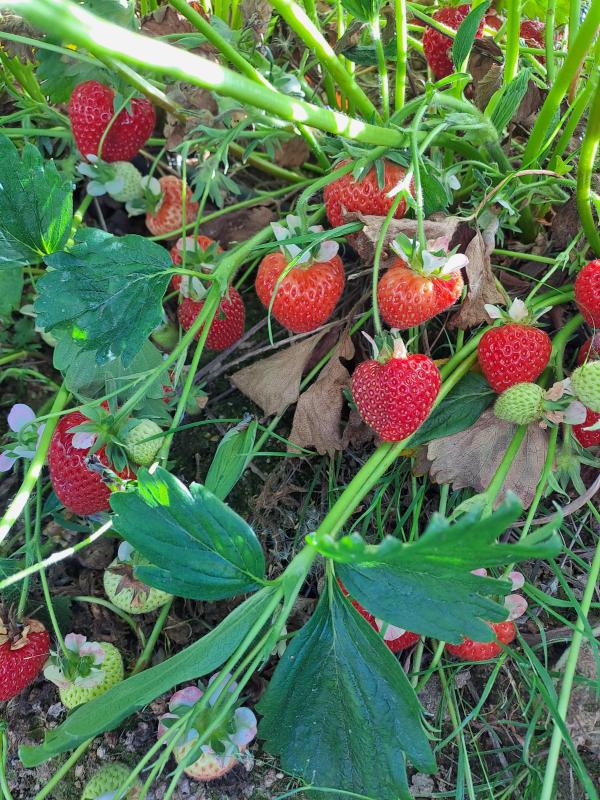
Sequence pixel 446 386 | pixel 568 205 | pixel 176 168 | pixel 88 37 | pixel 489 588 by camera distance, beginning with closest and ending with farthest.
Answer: pixel 88 37
pixel 489 588
pixel 446 386
pixel 568 205
pixel 176 168

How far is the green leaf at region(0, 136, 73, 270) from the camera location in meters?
0.95

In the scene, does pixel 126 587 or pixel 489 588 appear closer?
pixel 489 588

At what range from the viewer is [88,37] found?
0.36 meters

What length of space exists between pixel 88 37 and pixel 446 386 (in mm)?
700

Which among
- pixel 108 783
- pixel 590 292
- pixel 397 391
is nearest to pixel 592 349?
pixel 590 292

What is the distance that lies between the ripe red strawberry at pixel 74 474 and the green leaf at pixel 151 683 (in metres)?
0.26

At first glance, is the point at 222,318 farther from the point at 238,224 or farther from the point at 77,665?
the point at 77,665

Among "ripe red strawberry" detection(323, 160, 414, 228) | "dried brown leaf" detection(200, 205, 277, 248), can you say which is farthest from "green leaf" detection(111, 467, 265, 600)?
"dried brown leaf" detection(200, 205, 277, 248)

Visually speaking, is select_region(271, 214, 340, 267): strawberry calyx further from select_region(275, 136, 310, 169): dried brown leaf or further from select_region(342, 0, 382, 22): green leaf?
select_region(275, 136, 310, 169): dried brown leaf

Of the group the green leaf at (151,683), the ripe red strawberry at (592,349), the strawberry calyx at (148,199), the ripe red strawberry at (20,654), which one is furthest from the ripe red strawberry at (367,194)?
the ripe red strawberry at (20,654)

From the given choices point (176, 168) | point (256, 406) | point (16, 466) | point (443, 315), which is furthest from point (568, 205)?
point (16, 466)

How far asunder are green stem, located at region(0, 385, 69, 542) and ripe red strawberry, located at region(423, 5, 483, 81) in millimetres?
780

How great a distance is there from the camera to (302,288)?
96 cm

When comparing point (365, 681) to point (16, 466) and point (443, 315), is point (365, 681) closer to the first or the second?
point (443, 315)
